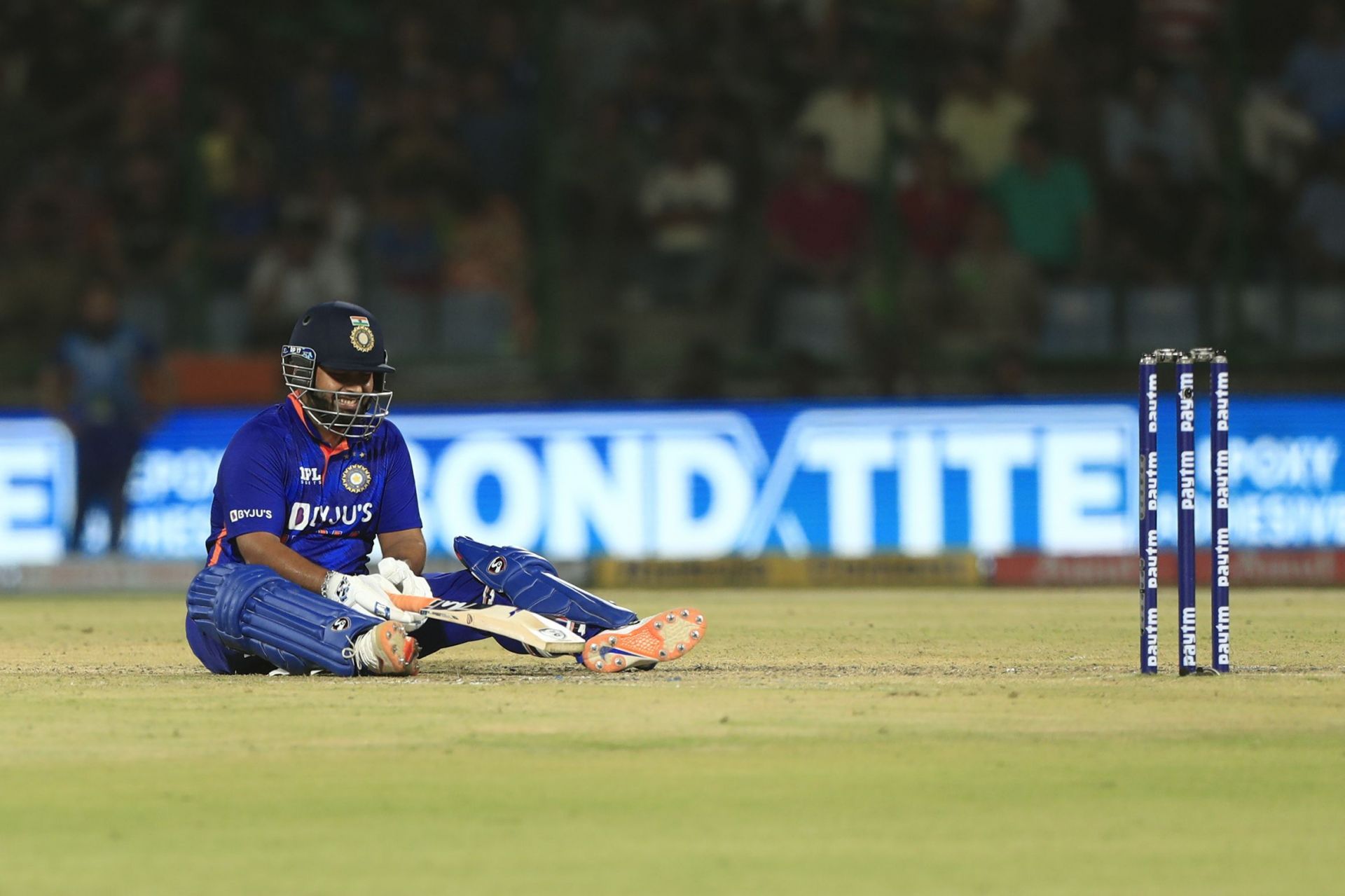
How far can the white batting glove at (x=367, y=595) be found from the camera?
7637 mm

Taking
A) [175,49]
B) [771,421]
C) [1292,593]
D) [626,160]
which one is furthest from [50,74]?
[1292,593]

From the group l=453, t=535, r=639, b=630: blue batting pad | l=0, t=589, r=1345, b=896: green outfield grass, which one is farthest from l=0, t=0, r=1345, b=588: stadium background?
l=453, t=535, r=639, b=630: blue batting pad

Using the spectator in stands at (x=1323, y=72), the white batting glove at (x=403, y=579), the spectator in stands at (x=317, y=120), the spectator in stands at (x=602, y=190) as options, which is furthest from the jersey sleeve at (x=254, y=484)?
the spectator in stands at (x=1323, y=72)

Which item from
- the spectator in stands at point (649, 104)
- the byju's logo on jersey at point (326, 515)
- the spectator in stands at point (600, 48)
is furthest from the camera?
the spectator in stands at point (600, 48)

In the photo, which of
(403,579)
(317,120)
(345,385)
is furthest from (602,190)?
(403,579)

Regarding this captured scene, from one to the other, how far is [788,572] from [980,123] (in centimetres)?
437

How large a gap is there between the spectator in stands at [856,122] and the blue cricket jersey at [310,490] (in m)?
9.32

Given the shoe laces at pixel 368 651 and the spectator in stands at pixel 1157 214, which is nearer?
the shoe laces at pixel 368 651

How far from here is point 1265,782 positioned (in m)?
5.55

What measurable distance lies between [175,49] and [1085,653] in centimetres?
1186

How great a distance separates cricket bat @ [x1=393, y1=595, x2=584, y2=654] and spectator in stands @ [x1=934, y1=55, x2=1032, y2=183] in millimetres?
9980

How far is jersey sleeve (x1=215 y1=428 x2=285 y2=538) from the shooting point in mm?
7738

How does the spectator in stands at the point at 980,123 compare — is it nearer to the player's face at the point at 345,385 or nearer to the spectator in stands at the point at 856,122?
the spectator in stands at the point at 856,122

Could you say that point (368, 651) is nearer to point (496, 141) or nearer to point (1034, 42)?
point (496, 141)
